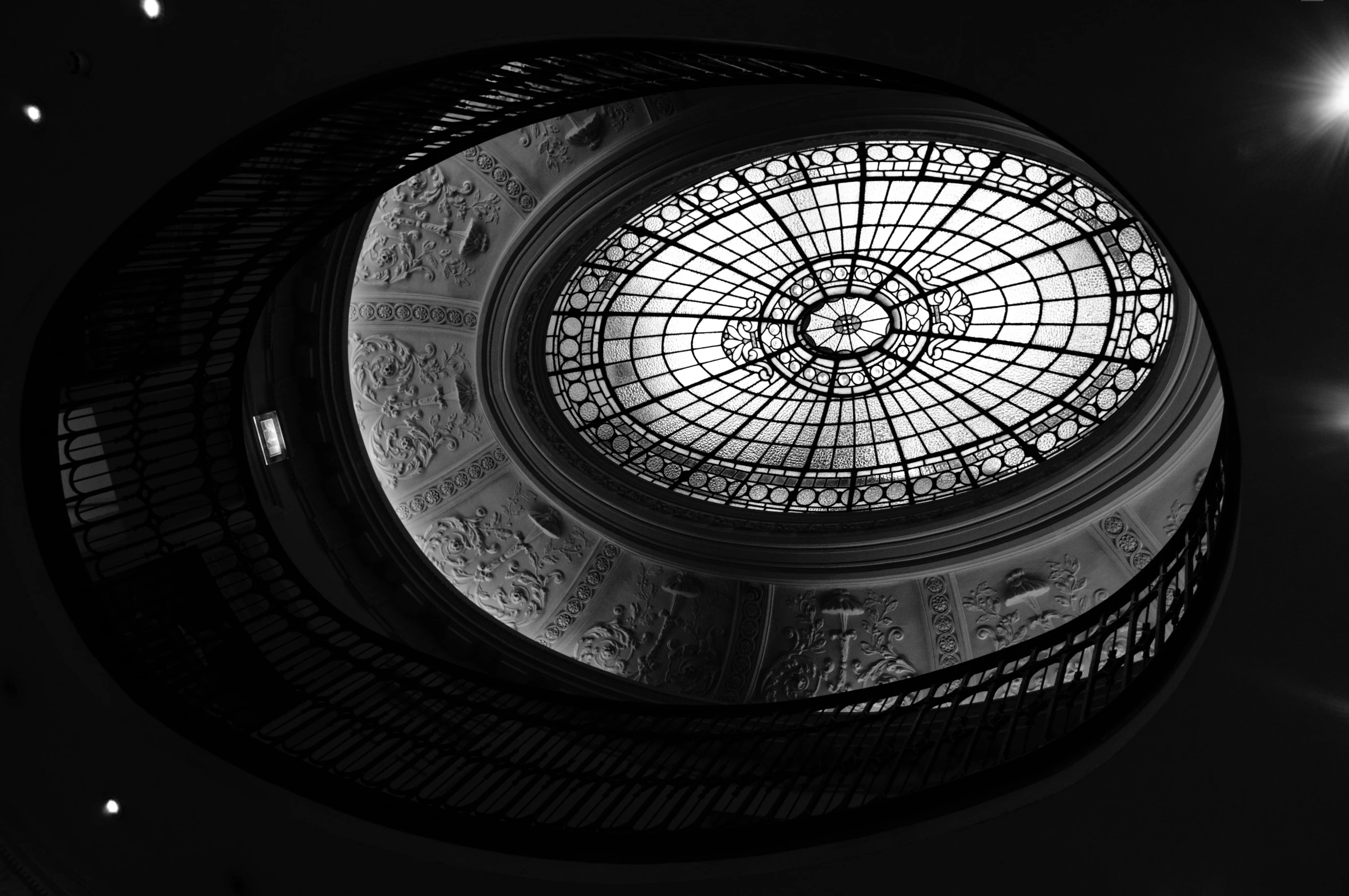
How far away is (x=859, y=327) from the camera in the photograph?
35.4 ft

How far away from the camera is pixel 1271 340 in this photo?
3.76 meters

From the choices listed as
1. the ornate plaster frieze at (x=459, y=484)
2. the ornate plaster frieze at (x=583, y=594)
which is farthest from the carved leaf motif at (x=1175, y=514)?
the ornate plaster frieze at (x=459, y=484)

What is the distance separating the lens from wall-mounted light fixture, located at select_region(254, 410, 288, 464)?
8852 mm

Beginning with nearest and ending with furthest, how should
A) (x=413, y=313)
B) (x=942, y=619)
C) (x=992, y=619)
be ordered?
1. (x=413, y=313)
2. (x=992, y=619)
3. (x=942, y=619)

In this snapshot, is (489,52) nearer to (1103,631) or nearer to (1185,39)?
(1185,39)

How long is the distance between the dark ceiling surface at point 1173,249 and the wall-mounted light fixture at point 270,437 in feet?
12.9

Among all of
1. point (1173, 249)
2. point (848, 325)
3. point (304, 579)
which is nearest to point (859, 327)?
point (848, 325)

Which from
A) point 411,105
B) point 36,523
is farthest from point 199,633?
point 411,105

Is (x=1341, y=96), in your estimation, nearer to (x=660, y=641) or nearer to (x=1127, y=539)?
(x=1127, y=539)

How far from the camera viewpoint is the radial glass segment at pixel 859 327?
31.1ft

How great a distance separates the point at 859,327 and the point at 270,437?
623 cm

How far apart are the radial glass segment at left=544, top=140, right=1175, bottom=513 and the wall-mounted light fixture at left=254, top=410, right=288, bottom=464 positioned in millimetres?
3224

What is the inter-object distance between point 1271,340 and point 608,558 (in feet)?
31.2

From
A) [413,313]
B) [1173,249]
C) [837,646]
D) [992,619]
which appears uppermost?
[992,619]
